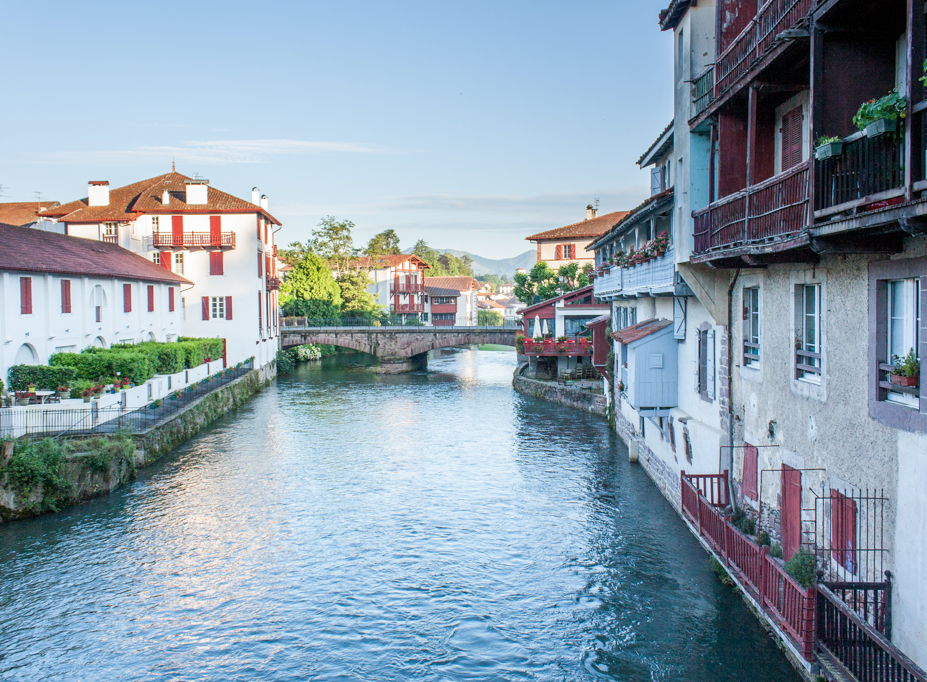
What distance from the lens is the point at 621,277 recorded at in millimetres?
23109

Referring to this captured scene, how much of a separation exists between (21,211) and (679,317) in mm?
58578

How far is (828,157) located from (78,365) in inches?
971

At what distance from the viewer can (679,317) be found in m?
17.5

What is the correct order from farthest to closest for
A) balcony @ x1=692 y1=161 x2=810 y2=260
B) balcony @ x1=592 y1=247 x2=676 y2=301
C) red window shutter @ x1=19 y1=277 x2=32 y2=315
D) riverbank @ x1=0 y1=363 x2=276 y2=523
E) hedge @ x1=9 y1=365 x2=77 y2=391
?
red window shutter @ x1=19 y1=277 x2=32 y2=315, hedge @ x1=9 y1=365 x2=77 y2=391, riverbank @ x1=0 y1=363 x2=276 y2=523, balcony @ x1=592 y1=247 x2=676 y2=301, balcony @ x1=692 y1=161 x2=810 y2=260

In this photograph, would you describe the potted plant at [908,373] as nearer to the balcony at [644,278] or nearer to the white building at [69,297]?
the balcony at [644,278]

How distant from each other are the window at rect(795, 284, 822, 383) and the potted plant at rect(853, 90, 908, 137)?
10.5 ft

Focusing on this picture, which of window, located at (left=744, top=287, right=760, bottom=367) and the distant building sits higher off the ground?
the distant building

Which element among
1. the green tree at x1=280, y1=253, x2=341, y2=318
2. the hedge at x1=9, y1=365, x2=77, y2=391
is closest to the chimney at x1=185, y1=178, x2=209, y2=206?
the green tree at x1=280, y1=253, x2=341, y2=318

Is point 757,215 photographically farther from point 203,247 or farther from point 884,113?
point 203,247

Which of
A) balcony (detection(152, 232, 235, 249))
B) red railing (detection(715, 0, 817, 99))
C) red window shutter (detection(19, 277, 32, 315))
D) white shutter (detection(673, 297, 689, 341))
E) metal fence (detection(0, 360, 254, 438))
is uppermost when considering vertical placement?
balcony (detection(152, 232, 235, 249))

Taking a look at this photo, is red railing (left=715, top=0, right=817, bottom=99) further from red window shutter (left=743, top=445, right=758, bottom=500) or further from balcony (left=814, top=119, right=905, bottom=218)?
red window shutter (left=743, top=445, right=758, bottom=500)

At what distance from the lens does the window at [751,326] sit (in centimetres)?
1263

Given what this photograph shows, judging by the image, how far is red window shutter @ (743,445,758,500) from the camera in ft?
40.8

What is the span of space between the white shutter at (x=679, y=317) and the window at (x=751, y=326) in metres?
3.74
